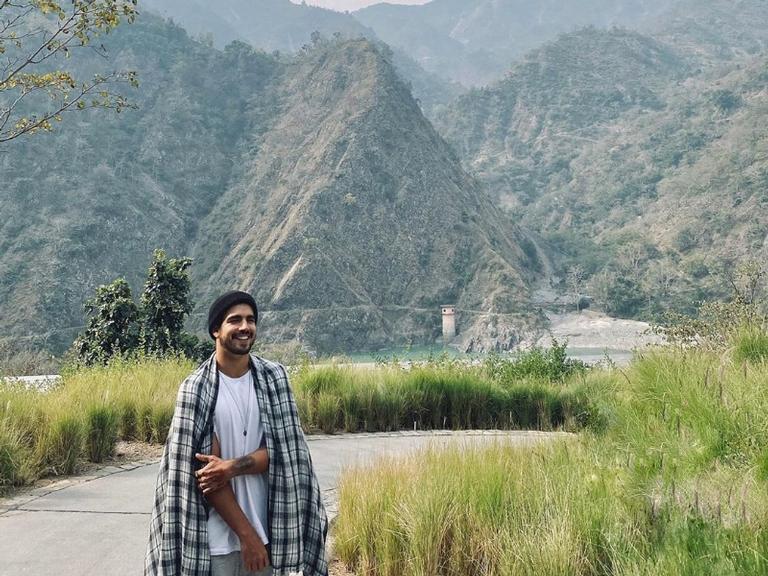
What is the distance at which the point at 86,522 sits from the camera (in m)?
4.75

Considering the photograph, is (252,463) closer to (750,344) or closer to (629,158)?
(750,344)

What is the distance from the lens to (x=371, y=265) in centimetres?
7094

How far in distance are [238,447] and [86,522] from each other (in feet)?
8.95

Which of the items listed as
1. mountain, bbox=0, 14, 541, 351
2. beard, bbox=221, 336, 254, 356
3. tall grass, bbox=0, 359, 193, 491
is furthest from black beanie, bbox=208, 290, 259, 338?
mountain, bbox=0, 14, 541, 351

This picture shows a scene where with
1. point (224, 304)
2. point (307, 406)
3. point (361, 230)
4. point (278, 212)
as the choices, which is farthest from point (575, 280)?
point (224, 304)

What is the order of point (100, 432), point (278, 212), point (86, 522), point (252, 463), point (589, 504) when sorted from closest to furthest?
1. point (252, 463)
2. point (589, 504)
3. point (86, 522)
4. point (100, 432)
5. point (278, 212)

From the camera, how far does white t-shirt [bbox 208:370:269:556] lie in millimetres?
2654

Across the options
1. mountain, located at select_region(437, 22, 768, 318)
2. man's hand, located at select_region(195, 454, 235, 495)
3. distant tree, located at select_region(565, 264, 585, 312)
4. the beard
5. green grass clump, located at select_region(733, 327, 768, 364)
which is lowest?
man's hand, located at select_region(195, 454, 235, 495)

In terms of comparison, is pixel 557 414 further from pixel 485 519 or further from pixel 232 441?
pixel 232 441

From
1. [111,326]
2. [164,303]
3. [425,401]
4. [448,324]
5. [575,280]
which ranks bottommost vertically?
[425,401]

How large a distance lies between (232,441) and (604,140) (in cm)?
13427

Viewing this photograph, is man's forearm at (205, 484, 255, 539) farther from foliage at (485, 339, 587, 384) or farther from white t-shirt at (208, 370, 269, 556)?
foliage at (485, 339, 587, 384)

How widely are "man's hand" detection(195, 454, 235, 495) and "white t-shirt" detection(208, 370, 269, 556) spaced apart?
93mm

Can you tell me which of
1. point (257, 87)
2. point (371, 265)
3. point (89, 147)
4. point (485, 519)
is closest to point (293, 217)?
point (371, 265)
